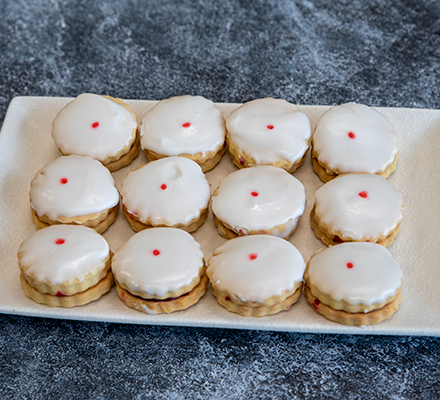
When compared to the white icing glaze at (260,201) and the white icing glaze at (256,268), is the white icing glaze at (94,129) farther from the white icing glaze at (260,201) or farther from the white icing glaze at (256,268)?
the white icing glaze at (256,268)

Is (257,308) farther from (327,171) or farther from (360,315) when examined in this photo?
(327,171)

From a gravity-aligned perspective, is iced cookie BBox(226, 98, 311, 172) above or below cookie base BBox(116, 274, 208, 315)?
above

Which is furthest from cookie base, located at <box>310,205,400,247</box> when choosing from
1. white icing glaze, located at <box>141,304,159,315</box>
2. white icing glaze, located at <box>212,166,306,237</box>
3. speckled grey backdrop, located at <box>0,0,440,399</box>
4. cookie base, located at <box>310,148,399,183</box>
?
white icing glaze, located at <box>141,304,159,315</box>

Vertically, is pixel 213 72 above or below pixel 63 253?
above

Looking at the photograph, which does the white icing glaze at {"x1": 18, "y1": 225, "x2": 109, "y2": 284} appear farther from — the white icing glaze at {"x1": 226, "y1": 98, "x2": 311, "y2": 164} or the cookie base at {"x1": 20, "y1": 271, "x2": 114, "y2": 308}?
the white icing glaze at {"x1": 226, "y1": 98, "x2": 311, "y2": 164}

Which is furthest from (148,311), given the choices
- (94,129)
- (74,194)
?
(94,129)
